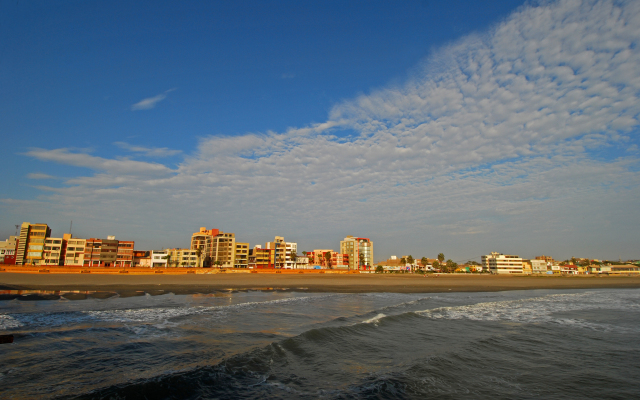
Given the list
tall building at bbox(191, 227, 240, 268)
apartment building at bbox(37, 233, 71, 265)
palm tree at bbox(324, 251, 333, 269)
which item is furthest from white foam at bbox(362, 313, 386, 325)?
palm tree at bbox(324, 251, 333, 269)

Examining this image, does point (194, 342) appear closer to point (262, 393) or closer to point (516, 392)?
point (262, 393)

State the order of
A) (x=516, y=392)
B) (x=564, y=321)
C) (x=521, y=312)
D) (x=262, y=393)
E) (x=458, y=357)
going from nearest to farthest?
1. (x=262, y=393)
2. (x=516, y=392)
3. (x=458, y=357)
4. (x=564, y=321)
5. (x=521, y=312)

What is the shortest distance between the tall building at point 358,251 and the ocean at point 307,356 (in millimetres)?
148108

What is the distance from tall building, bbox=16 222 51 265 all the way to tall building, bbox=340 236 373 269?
403 ft

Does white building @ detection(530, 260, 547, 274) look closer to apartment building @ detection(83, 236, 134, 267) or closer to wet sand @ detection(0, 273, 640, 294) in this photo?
wet sand @ detection(0, 273, 640, 294)

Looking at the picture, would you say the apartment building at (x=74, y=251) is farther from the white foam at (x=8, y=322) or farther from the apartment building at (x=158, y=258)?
the white foam at (x=8, y=322)

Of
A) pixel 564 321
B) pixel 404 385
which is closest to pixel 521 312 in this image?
pixel 564 321

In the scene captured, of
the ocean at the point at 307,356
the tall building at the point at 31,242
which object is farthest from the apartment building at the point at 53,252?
the ocean at the point at 307,356

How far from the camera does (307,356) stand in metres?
10.8

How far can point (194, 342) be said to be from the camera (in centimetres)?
1202

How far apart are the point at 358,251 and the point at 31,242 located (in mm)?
131926

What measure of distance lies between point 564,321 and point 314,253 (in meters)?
143

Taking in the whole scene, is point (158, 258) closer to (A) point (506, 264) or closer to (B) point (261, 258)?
(B) point (261, 258)

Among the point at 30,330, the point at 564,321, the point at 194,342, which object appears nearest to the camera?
the point at 194,342
